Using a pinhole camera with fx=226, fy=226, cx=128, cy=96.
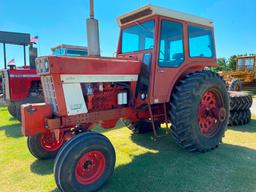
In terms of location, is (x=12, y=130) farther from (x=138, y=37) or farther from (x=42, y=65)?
(x=138, y=37)

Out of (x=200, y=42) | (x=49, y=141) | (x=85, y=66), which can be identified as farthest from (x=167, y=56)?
(x=49, y=141)

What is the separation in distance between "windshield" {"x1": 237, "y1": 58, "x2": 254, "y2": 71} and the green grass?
1291 cm

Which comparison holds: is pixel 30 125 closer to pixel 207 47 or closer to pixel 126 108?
pixel 126 108

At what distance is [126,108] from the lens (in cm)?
372

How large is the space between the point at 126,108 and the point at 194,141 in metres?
1.27

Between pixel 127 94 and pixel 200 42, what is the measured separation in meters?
1.81

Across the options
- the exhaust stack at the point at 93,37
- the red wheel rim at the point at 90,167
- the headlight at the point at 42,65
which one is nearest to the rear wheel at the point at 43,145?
the red wheel rim at the point at 90,167

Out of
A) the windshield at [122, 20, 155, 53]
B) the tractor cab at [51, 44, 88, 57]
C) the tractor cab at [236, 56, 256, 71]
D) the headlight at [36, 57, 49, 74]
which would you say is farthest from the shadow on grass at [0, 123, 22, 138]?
the tractor cab at [236, 56, 256, 71]

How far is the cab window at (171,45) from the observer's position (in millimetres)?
3752

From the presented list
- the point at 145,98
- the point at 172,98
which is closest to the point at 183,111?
the point at 172,98

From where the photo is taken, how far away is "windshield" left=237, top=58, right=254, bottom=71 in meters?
15.8

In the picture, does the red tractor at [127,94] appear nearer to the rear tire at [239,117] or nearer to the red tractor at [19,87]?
the rear tire at [239,117]

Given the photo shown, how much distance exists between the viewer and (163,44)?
3783 millimetres

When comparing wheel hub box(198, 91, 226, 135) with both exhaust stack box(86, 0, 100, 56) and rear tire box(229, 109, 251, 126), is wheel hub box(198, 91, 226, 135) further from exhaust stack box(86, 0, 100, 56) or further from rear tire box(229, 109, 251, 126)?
exhaust stack box(86, 0, 100, 56)
